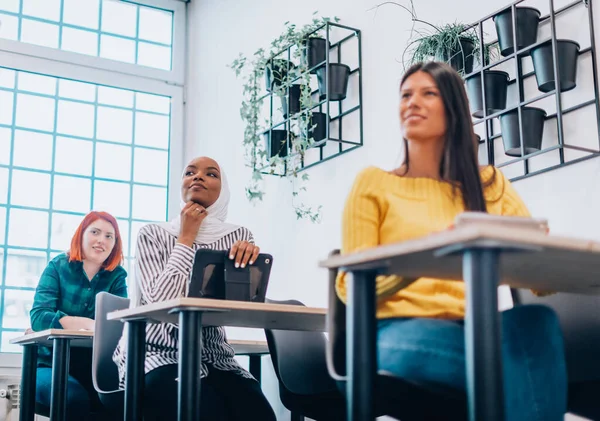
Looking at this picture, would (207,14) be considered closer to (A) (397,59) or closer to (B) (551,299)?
(A) (397,59)

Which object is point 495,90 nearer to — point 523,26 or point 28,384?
point 523,26

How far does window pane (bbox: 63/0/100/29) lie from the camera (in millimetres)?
5105

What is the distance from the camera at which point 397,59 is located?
3.52 m

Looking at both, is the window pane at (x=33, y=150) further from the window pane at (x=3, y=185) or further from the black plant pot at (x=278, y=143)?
the black plant pot at (x=278, y=143)

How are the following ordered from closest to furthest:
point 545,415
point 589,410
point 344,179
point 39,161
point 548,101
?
point 545,415
point 589,410
point 548,101
point 344,179
point 39,161

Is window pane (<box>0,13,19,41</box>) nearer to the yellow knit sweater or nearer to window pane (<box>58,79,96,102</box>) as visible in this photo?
window pane (<box>58,79,96,102</box>)

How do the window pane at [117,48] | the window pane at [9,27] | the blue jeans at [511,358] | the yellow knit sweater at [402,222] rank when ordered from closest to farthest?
the blue jeans at [511,358] < the yellow knit sweater at [402,222] < the window pane at [9,27] < the window pane at [117,48]

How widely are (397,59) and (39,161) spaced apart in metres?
2.50

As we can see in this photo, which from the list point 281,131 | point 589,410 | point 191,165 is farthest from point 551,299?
point 281,131

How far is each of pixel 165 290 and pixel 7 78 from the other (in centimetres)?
289

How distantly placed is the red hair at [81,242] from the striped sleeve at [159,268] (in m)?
1.21

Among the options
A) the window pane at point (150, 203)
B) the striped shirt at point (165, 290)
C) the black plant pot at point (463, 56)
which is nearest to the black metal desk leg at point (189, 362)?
the striped shirt at point (165, 290)

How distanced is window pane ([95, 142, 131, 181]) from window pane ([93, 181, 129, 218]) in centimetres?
6

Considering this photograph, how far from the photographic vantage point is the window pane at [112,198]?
504 centimetres
